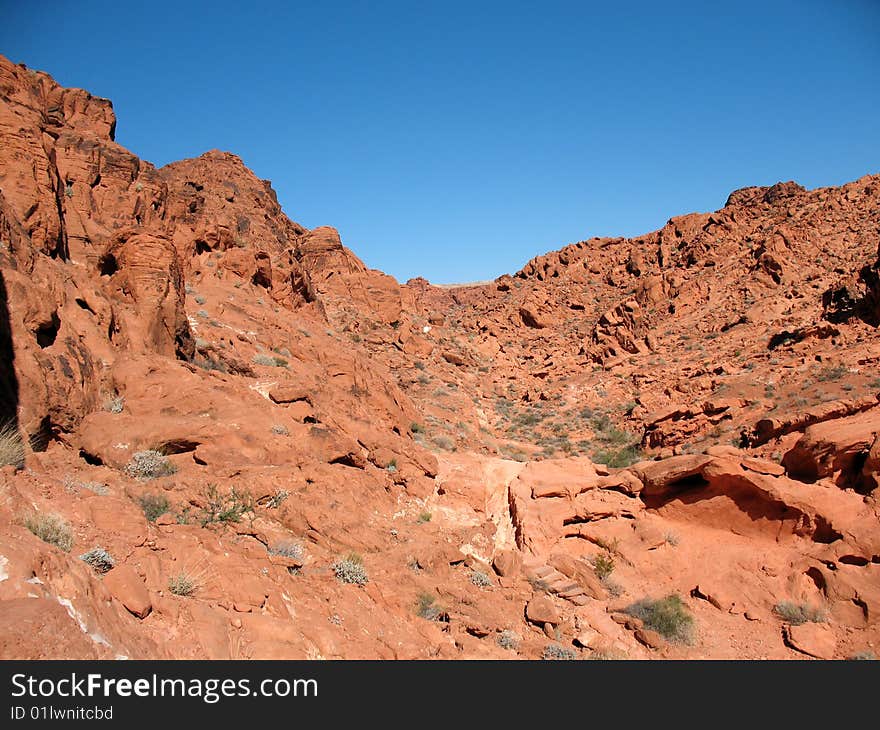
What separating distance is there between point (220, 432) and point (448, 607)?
16.1 feet

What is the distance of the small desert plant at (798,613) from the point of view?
29.0ft

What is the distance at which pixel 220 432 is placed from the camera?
31.0 feet

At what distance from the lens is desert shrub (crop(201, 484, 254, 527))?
7.60 m

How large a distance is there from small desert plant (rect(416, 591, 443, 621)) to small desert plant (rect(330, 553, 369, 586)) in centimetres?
87

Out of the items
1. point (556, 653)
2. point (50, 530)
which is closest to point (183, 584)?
point (50, 530)

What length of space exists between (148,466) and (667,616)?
28.9 feet

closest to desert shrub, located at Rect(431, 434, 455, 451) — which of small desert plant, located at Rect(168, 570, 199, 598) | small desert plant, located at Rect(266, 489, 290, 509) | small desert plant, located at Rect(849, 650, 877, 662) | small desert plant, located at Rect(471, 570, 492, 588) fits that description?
small desert plant, located at Rect(471, 570, 492, 588)

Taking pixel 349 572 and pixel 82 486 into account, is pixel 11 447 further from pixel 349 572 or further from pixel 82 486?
pixel 349 572

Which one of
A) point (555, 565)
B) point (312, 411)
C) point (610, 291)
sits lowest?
point (555, 565)

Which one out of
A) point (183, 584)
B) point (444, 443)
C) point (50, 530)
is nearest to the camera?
point (50, 530)

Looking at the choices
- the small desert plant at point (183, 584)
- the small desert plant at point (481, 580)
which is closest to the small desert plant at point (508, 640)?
the small desert plant at point (481, 580)

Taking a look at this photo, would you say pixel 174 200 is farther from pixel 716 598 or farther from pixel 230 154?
pixel 716 598

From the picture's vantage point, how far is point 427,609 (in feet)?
25.7

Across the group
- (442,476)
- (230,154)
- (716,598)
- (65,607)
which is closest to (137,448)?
(65,607)
